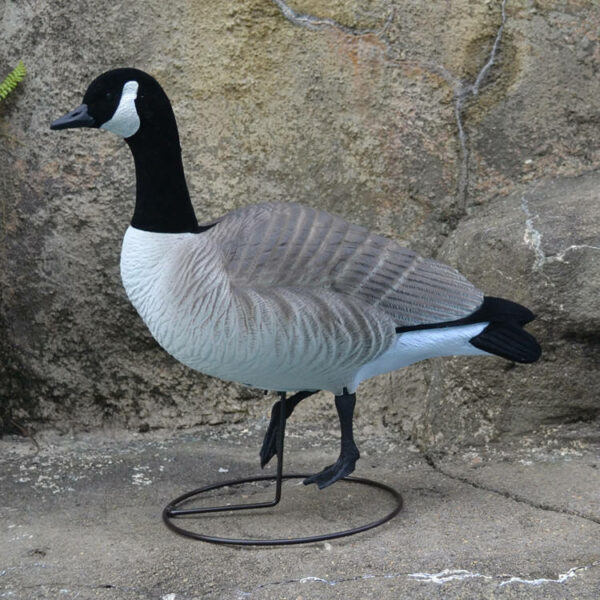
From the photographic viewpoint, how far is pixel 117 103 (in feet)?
9.15

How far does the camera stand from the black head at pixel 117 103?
2.78m

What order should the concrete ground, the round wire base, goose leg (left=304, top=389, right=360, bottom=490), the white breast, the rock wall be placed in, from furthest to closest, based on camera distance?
the rock wall
goose leg (left=304, top=389, right=360, bottom=490)
the round wire base
the white breast
the concrete ground

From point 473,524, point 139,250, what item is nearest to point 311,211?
point 139,250

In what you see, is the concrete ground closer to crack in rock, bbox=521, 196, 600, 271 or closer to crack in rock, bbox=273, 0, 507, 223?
crack in rock, bbox=521, 196, 600, 271

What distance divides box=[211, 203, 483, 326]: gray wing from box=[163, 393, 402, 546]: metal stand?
18.4 inches

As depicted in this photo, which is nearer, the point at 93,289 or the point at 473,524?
the point at 473,524

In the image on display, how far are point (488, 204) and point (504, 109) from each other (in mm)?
406

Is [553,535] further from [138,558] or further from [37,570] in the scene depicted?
[37,570]

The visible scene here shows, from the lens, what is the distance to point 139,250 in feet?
9.30

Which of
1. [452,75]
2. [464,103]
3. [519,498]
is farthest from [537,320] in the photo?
[452,75]

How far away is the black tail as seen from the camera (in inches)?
112

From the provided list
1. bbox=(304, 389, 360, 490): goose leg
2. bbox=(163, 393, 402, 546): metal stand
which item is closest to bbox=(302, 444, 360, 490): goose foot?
bbox=(304, 389, 360, 490): goose leg

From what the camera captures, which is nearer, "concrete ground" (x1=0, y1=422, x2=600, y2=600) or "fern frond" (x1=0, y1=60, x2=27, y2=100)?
"concrete ground" (x1=0, y1=422, x2=600, y2=600)

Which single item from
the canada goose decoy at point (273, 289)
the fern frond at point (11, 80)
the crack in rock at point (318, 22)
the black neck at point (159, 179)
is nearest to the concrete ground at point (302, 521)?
the canada goose decoy at point (273, 289)
